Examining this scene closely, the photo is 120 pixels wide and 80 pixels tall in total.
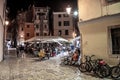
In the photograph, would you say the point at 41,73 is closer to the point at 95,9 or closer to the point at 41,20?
the point at 95,9

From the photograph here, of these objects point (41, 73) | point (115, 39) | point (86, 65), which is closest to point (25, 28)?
point (41, 73)

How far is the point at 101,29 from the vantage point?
14203 millimetres

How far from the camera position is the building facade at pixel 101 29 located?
43.4 ft

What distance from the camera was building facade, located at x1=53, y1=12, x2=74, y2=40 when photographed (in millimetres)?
67312

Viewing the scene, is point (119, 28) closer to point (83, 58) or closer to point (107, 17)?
point (107, 17)

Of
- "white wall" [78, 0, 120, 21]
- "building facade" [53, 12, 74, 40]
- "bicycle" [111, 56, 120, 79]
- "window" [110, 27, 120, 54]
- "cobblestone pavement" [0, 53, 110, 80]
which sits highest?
"building facade" [53, 12, 74, 40]

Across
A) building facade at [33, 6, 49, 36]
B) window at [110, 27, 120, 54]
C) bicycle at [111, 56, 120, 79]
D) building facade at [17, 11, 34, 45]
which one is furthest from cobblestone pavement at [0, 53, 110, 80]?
building facade at [17, 11, 34, 45]

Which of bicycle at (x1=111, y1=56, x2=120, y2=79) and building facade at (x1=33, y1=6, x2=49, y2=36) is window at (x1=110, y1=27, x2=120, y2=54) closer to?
bicycle at (x1=111, y1=56, x2=120, y2=79)

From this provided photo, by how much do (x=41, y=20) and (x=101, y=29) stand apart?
5646 cm

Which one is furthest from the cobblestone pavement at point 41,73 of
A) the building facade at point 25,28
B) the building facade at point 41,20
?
the building facade at point 25,28

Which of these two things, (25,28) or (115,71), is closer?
(115,71)

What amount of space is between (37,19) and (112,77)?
196 ft

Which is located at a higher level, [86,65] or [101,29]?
[101,29]

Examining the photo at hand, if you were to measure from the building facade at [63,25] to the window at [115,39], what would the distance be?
176 ft
